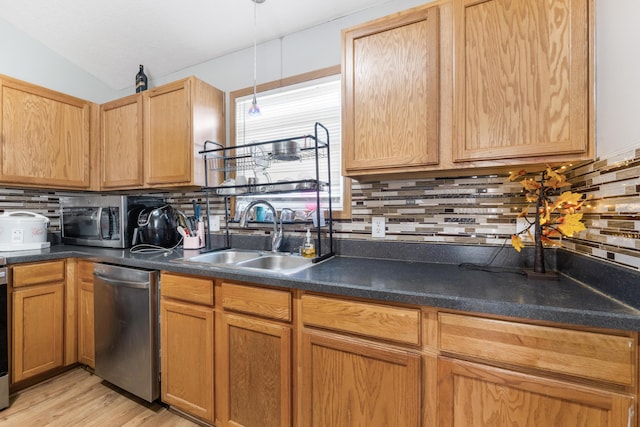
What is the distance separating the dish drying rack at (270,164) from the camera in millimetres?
1651

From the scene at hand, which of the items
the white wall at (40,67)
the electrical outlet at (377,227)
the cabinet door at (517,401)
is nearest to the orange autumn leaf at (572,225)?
the cabinet door at (517,401)

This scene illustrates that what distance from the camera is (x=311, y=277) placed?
49.4 inches

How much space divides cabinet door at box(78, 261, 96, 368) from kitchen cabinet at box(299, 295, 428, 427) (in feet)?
5.40

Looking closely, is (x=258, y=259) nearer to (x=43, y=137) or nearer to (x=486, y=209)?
(x=486, y=209)

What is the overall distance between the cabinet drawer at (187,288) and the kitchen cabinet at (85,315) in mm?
800

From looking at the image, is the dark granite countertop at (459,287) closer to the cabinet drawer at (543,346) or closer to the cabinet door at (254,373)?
the cabinet drawer at (543,346)

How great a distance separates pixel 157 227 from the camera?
219 cm

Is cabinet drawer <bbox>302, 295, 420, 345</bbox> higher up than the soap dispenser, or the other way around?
the soap dispenser

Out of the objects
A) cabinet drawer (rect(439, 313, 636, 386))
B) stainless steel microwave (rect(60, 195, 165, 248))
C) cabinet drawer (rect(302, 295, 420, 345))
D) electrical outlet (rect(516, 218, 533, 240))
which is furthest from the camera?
stainless steel microwave (rect(60, 195, 165, 248))

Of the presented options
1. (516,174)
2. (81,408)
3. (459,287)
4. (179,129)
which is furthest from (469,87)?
(81,408)

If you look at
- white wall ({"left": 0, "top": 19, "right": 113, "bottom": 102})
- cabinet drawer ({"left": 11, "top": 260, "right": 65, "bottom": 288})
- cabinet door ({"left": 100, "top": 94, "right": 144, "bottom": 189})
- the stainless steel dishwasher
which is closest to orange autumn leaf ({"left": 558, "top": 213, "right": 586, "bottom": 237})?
the stainless steel dishwasher

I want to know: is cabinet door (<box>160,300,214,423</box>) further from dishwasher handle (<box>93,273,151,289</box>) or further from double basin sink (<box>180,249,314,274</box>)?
double basin sink (<box>180,249,314,274</box>)

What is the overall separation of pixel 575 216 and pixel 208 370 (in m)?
1.71

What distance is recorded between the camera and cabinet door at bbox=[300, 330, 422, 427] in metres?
1.06
